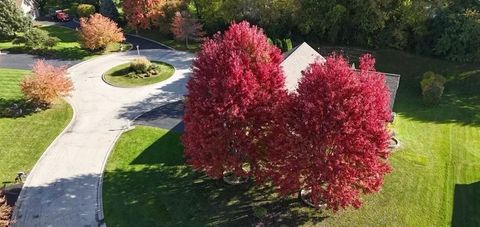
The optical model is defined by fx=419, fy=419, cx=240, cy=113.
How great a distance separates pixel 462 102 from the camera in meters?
39.2

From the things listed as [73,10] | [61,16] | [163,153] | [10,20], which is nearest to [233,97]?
[163,153]

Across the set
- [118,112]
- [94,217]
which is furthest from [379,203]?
[118,112]

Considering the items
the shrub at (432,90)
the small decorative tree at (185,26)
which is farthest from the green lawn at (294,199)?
the small decorative tree at (185,26)

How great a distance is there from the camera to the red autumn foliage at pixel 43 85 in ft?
117

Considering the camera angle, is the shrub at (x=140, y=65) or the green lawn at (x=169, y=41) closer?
the shrub at (x=140, y=65)

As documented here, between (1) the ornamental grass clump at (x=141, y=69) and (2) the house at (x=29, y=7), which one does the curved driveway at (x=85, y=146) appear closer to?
(1) the ornamental grass clump at (x=141, y=69)

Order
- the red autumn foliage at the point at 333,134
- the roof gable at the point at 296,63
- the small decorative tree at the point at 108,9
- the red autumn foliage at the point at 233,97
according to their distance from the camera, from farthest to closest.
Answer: the small decorative tree at the point at 108,9 → the roof gable at the point at 296,63 → the red autumn foliage at the point at 233,97 → the red autumn foliage at the point at 333,134

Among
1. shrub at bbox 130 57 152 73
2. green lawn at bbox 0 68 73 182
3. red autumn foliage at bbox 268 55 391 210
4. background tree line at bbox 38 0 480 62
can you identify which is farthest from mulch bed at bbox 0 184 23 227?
background tree line at bbox 38 0 480 62

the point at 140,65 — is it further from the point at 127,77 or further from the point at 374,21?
the point at 374,21

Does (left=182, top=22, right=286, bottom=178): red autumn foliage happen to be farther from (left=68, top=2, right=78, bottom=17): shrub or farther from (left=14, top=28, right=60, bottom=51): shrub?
(left=68, top=2, right=78, bottom=17): shrub

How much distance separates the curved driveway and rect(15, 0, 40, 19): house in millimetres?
20403

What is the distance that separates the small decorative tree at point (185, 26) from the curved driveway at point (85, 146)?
3859 mm

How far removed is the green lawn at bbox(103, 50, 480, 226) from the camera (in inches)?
963

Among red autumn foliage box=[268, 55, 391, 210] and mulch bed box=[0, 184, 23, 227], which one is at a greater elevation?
red autumn foliage box=[268, 55, 391, 210]
